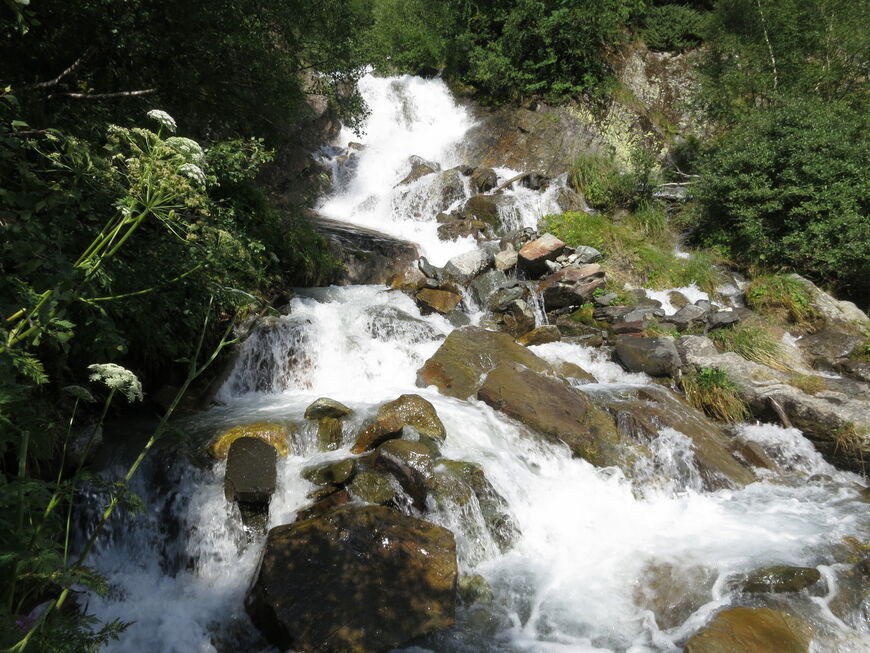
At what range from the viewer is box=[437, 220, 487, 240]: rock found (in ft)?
40.9

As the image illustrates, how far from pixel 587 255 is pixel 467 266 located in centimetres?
276

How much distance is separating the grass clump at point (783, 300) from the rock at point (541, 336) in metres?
4.11

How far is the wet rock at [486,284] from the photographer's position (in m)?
9.80

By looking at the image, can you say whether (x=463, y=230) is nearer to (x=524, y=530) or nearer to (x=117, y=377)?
(x=524, y=530)

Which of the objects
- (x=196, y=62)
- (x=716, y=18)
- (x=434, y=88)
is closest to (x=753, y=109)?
(x=716, y=18)

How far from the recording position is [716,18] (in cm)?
1549

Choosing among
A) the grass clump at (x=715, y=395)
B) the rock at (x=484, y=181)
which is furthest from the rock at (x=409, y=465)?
the rock at (x=484, y=181)

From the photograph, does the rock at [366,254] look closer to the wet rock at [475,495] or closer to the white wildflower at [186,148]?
the wet rock at [475,495]

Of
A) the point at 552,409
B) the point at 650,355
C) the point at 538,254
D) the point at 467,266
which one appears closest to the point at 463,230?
the point at 467,266

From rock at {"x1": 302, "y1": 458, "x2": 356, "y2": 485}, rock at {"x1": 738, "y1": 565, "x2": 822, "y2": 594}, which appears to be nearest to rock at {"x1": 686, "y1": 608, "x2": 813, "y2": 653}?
rock at {"x1": 738, "y1": 565, "x2": 822, "y2": 594}

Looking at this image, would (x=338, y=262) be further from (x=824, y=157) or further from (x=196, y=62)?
(x=824, y=157)

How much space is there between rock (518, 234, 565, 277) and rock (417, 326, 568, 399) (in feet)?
10.6

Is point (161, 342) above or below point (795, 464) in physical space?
above

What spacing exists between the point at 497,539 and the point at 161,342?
3.66m
